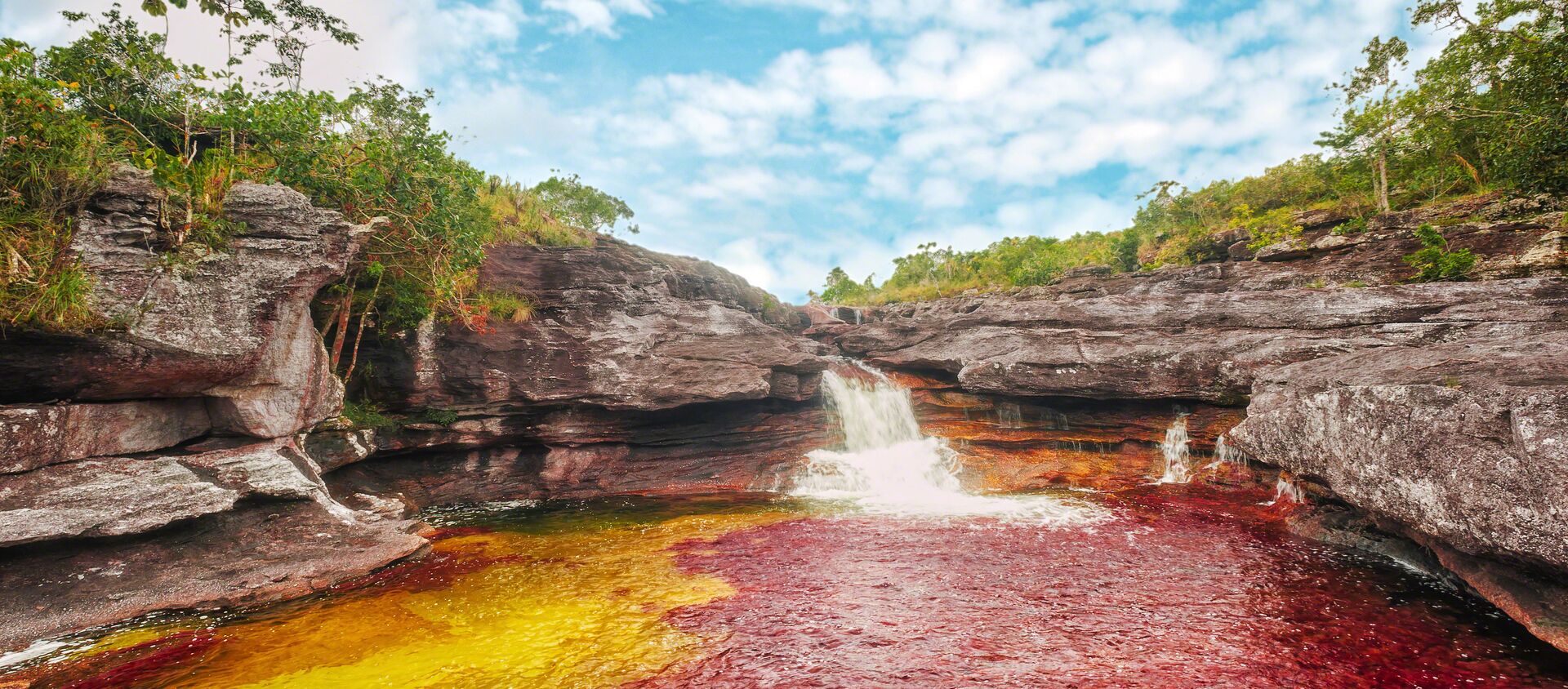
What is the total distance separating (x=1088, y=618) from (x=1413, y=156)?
31.0m

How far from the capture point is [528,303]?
18047 millimetres

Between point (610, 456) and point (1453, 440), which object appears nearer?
point (1453, 440)

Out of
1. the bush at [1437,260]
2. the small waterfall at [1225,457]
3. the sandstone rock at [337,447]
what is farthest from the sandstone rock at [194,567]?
the bush at [1437,260]

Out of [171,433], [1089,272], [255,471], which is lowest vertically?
[255,471]

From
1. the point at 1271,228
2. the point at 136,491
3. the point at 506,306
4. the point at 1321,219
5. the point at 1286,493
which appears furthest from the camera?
the point at 1271,228

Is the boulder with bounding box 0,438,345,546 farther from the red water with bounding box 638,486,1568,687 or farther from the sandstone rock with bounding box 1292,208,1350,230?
the sandstone rock with bounding box 1292,208,1350,230

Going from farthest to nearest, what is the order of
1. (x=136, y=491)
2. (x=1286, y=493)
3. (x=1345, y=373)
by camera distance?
(x=1286, y=493) < (x=1345, y=373) < (x=136, y=491)

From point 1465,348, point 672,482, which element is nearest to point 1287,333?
point 1465,348

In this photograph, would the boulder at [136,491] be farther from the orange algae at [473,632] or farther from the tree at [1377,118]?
the tree at [1377,118]

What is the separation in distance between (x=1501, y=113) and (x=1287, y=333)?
7.10 meters

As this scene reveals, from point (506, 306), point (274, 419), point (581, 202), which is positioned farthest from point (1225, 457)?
point (581, 202)

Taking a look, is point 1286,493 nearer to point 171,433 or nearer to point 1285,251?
point 1285,251

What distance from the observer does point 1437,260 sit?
1669 centimetres

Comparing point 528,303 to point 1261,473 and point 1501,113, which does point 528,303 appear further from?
point 1501,113
